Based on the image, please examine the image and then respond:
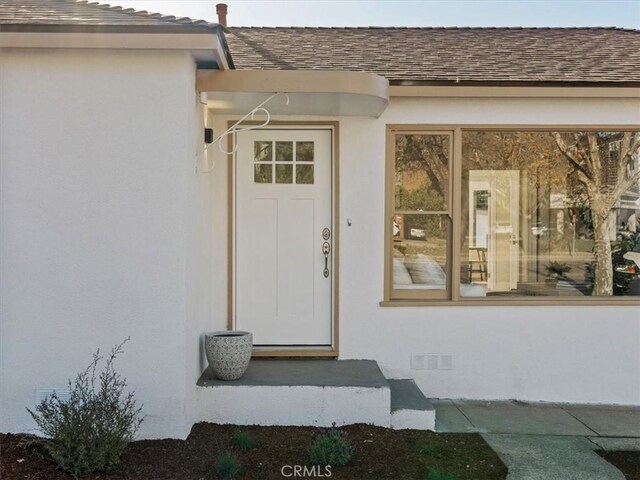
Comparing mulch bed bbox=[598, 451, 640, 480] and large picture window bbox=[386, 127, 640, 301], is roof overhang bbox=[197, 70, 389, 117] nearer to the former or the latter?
large picture window bbox=[386, 127, 640, 301]

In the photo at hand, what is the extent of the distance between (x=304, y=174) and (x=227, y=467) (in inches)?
127

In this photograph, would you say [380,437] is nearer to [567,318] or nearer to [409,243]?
[409,243]

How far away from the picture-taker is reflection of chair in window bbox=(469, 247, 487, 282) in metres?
6.41

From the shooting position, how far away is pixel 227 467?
4121 millimetres

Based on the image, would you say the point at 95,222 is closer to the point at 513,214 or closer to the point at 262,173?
the point at 262,173

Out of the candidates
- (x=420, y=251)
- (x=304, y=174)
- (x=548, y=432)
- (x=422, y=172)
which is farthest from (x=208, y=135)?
(x=548, y=432)

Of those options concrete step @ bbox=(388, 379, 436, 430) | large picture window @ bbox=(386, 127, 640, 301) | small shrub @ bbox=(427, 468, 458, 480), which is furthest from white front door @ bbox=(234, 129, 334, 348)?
small shrub @ bbox=(427, 468, 458, 480)

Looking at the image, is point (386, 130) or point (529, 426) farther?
point (386, 130)

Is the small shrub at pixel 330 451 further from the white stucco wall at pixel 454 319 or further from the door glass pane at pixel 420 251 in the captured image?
the door glass pane at pixel 420 251

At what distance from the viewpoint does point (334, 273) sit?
20.4 feet

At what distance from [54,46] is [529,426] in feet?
17.2

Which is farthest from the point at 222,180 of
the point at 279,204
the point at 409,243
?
the point at 409,243

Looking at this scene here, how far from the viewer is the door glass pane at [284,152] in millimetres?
6281

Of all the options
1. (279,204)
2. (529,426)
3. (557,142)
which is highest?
(557,142)
